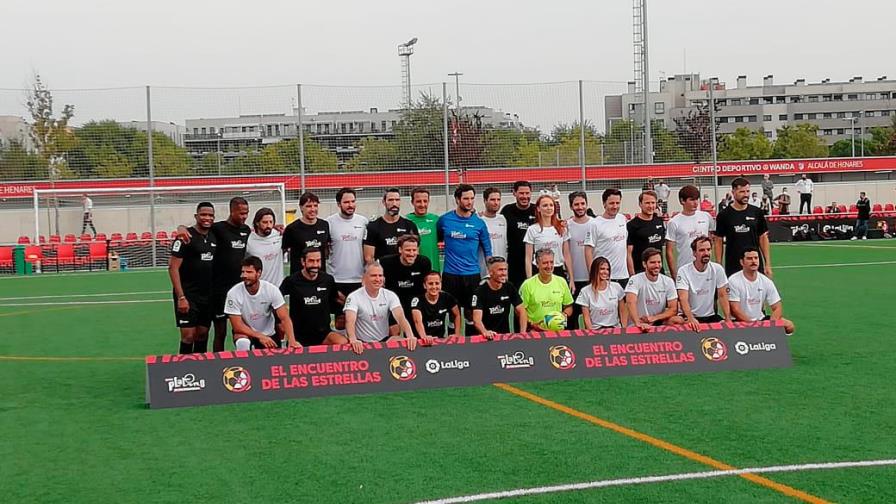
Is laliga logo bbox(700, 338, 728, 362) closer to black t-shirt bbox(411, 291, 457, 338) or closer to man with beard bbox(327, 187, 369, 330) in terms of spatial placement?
black t-shirt bbox(411, 291, 457, 338)

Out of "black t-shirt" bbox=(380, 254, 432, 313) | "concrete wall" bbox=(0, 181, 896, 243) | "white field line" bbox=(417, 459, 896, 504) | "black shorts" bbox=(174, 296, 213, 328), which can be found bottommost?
"white field line" bbox=(417, 459, 896, 504)

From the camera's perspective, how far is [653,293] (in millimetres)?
11227

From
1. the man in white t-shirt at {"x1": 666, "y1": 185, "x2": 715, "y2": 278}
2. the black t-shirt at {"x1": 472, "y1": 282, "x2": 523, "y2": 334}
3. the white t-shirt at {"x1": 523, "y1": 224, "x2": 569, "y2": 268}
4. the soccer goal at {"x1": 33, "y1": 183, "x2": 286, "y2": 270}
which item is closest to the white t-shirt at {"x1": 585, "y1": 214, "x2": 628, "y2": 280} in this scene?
the white t-shirt at {"x1": 523, "y1": 224, "x2": 569, "y2": 268}

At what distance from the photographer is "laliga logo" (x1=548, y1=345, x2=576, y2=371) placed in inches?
401

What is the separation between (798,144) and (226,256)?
95976mm

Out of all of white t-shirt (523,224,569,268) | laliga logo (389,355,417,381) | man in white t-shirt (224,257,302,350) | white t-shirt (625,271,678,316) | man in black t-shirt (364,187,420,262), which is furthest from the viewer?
white t-shirt (523,224,569,268)

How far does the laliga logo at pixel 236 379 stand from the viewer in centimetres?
940

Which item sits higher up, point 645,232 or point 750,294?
point 645,232

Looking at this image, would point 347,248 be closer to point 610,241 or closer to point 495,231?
point 495,231

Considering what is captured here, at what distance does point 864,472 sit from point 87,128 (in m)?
24.2

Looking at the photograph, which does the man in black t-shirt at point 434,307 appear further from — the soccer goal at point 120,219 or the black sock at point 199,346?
the soccer goal at point 120,219

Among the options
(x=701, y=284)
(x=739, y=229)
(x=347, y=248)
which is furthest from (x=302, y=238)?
(x=739, y=229)

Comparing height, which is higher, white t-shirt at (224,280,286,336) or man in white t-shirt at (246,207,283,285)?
man in white t-shirt at (246,207,283,285)

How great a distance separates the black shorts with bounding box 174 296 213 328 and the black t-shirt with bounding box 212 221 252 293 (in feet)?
0.73
